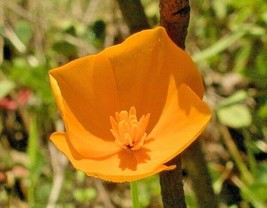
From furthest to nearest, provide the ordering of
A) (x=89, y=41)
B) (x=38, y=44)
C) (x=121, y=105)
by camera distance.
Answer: (x=38, y=44) → (x=89, y=41) → (x=121, y=105)

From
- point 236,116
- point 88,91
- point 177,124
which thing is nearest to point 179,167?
point 177,124

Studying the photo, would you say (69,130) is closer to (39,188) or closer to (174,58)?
(174,58)

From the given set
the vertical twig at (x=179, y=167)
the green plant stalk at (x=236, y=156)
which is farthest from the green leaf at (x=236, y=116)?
the vertical twig at (x=179, y=167)

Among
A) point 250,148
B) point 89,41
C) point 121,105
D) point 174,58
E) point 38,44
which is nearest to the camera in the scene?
point 174,58

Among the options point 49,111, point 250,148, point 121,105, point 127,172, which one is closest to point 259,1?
point 250,148

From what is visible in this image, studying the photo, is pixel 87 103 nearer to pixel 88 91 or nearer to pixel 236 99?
pixel 88 91

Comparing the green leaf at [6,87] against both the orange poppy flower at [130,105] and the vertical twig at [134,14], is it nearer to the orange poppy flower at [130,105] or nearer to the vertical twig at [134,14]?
the vertical twig at [134,14]

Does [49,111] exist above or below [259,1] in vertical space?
below

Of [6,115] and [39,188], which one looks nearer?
[39,188]
